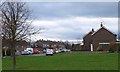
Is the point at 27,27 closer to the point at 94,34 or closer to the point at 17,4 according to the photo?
the point at 17,4

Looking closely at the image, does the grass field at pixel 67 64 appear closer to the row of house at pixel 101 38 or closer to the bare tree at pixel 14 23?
the bare tree at pixel 14 23

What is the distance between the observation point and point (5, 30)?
26547 mm

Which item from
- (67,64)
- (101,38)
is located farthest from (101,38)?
(67,64)

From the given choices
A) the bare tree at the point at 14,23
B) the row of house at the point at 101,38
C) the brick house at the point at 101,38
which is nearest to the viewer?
the bare tree at the point at 14,23

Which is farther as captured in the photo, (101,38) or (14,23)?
(101,38)

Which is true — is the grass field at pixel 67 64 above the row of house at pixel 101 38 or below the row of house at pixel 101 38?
below

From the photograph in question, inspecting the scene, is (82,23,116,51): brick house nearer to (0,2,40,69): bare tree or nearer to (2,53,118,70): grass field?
(2,53,118,70): grass field

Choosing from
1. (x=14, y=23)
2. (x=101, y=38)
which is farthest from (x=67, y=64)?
(x=101, y=38)

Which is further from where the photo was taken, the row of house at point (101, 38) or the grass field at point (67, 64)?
the row of house at point (101, 38)

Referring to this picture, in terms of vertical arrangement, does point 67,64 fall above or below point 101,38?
below

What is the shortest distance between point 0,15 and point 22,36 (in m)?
3.49

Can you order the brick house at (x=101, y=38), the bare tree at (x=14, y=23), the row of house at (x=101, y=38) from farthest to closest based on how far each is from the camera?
the brick house at (x=101, y=38)
the row of house at (x=101, y=38)
the bare tree at (x=14, y=23)

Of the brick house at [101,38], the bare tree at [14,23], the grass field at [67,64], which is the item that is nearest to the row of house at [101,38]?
the brick house at [101,38]

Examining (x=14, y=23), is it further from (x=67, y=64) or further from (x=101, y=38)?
(x=101, y=38)
